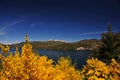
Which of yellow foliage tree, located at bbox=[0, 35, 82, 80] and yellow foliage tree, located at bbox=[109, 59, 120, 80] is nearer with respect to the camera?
yellow foliage tree, located at bbox=[0, 35, 82, 80]

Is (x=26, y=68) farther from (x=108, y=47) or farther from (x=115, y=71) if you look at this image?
(x=108, y=47)

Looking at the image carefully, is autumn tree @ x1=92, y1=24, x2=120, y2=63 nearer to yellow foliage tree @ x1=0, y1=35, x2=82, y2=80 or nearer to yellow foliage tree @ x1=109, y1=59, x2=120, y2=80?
yellow foliage tree @ x1=109, y1=59, x2=120, y2=80

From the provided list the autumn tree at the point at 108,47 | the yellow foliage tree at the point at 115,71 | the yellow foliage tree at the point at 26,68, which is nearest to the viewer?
the yellow foliage tree at the point at 26,68

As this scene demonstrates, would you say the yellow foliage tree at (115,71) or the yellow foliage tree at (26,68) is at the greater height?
the yellow foliage tree at (26,68)

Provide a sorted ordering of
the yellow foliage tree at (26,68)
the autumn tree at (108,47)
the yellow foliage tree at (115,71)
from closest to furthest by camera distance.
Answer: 1. the yellow foliage tree at (26,68)
2. the yellow foliage tree at (115,71)
3. the autumn tree at (108,47)

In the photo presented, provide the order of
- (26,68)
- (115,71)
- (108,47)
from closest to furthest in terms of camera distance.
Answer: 1. (26,68)
2. (115,71)
3. (108,47)

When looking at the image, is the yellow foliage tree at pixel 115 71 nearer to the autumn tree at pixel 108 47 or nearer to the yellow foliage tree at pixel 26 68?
the yellow foliage tree at pixel 26 68

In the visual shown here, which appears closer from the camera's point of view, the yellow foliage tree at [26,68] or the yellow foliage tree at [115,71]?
the yellow foliage tree at [26,68]

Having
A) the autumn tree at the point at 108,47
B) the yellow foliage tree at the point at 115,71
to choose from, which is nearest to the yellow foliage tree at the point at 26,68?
the yellow foliage tree at the point at 115,71

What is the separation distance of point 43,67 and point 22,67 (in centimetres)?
88

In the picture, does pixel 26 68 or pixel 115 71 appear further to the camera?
pixel 115 71

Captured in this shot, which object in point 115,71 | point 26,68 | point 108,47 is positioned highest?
point 26,68

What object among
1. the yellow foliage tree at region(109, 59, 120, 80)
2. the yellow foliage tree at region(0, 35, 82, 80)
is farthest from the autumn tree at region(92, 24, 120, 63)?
the yellow foliage tree at region(0, 35, 82, 80)

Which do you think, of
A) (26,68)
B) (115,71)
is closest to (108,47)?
(115,71)
